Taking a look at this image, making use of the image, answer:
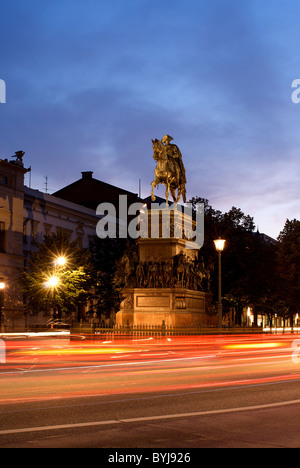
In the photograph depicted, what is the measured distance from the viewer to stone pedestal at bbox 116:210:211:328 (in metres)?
34.7

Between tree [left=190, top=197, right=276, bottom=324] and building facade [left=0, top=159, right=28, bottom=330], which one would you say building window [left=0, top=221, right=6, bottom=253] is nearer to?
building facade [left=0, top=159, right=28, bottom=330]

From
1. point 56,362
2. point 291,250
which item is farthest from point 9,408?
point 291,250

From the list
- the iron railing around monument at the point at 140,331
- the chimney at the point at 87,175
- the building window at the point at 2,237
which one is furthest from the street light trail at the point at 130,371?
the chimney at the point at 87,175

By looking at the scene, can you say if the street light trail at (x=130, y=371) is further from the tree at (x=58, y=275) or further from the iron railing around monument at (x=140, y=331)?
the tree at (x=58, y=275)

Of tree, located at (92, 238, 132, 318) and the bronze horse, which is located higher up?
the bronze horse

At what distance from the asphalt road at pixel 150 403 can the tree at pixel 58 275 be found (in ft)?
106

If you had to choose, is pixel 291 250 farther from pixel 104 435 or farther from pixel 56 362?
pixel 104 435

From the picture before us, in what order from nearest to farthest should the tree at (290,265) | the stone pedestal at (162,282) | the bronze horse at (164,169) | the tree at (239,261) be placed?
1. the stone pedestal at (162,282)
2. the bronze horse at (164,169)
3. the tree at (239,261)
4. the tree at (290,265)

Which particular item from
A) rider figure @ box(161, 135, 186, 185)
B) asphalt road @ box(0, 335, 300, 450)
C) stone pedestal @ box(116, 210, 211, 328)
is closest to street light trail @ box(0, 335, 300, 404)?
asphalt road @ box(0, 335, 300, 450)

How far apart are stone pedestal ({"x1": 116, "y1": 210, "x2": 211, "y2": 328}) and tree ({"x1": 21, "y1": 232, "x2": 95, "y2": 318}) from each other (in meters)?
17.4

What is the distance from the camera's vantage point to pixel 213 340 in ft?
99.9

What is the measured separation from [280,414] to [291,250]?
56.0 metres

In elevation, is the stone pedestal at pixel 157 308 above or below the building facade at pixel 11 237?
below

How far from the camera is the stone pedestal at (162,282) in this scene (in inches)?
1364
